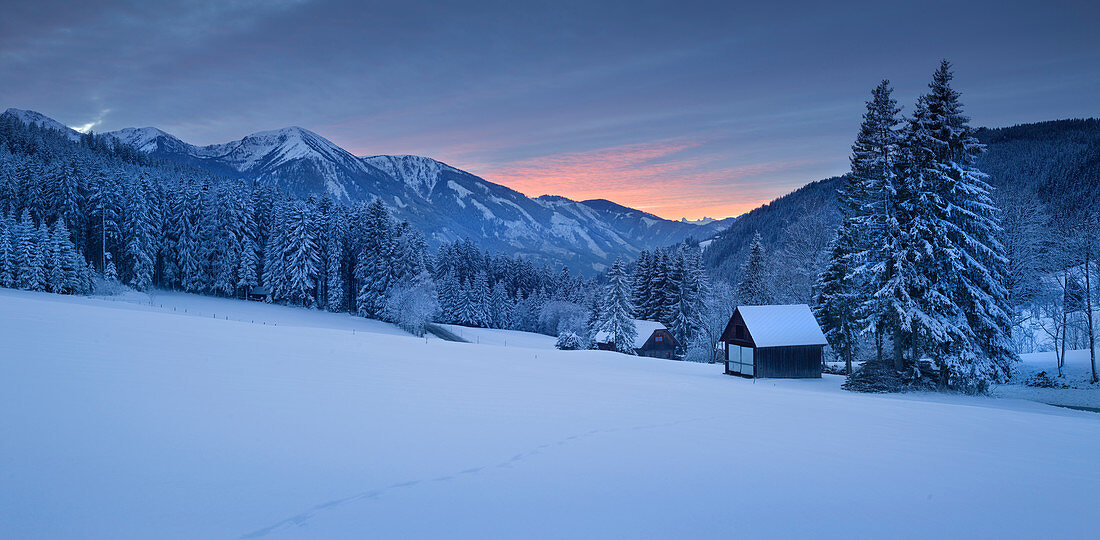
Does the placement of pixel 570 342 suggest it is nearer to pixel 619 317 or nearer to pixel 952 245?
pixel 619 317

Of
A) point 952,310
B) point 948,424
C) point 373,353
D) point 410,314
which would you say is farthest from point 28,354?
point 410,314

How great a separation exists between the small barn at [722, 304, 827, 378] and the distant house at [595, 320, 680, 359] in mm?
19782

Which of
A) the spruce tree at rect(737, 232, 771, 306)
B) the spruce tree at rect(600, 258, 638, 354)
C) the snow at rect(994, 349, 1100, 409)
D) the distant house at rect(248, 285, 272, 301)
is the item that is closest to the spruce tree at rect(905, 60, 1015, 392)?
the snow at rect(994, 349, 1100, 409)

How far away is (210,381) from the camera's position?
9531 millimetres

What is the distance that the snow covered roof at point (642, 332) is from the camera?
46.7 metres

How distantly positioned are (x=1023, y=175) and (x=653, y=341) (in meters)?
113

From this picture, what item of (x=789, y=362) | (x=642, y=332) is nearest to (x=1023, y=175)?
(x=642, y=332)

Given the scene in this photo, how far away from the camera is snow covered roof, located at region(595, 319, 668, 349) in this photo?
46719mm

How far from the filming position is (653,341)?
49.6 m

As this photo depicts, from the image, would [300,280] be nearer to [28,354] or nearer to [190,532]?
[28,354]

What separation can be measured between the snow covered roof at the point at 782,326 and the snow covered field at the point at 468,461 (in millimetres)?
16079

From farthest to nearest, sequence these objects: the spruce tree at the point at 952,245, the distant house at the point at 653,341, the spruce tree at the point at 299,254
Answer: the spruce tree at the point at 299,254 → the distant house at the point at 653,341 → the spruce tree at the point at 952,245

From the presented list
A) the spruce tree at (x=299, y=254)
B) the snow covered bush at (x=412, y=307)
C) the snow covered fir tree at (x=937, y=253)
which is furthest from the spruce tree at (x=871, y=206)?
the spruce tree at (x=299, y=254)

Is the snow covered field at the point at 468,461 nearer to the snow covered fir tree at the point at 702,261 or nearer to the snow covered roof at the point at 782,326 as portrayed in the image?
the snow covered fir tree at the point at 702,261
